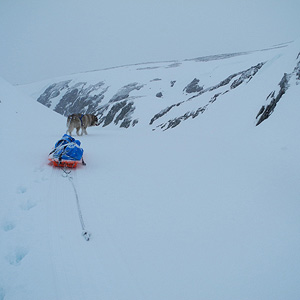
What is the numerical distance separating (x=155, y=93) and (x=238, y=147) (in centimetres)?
4621

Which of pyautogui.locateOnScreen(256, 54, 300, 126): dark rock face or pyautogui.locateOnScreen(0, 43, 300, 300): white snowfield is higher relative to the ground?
pyautogui.locateOnScreen(256, 54, 300, 126): dark rock face

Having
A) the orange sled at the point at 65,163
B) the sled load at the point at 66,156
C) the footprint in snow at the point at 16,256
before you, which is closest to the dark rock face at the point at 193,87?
the sled load at the point at 66,156

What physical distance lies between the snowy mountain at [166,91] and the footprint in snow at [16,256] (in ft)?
24.0

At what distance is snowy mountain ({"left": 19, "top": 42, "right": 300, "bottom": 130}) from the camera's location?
13.4 metres

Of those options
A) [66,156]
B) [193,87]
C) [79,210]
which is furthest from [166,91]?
[79,210]

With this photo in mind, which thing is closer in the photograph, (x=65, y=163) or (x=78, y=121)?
(x=65, y=163)

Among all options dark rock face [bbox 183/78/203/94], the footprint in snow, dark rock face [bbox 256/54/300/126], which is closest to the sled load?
the footprint in snow

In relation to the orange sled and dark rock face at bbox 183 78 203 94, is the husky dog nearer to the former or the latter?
the orange sled

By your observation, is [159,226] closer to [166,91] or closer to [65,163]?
[65,163]

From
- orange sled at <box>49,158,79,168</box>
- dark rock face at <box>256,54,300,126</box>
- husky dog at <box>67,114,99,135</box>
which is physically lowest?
orange sled at <box>49,158,79,168</box>

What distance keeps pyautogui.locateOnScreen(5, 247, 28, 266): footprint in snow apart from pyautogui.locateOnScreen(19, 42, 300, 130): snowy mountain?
7.32 metres

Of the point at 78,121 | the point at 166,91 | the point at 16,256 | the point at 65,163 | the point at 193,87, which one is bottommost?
the point at 16,256

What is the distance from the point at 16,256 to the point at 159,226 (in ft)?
5.97

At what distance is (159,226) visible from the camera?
109 inches
